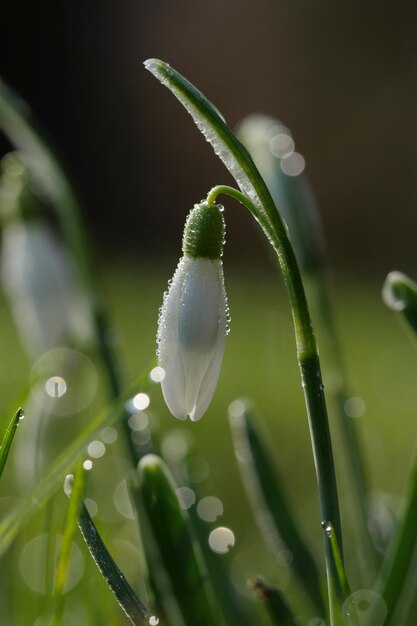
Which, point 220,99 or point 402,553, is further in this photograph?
point 220,99

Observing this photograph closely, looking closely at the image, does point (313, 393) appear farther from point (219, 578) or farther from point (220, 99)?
point (220, 99)

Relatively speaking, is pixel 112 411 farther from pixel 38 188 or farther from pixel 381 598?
pixel 38 188

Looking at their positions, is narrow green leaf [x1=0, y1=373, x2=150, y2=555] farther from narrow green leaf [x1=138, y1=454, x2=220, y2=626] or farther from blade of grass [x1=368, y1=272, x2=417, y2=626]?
blade of grass [x1=368, y1=272, x2=417, y2=626]

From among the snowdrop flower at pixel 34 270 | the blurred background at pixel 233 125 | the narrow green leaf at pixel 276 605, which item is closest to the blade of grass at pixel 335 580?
the narrow green leaf at pixel 276 605

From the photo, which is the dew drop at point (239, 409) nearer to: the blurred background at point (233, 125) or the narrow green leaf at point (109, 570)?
the narrow green leaf at point (109, 570)

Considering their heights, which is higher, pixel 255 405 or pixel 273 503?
pixel 255 405

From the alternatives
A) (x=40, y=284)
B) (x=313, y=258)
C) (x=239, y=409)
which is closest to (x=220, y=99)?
(x=40, y=284)
